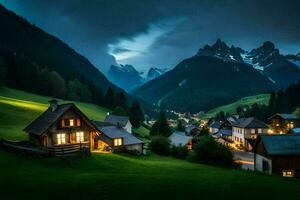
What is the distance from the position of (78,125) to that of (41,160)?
14296 mm

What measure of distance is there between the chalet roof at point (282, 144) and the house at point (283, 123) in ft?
221

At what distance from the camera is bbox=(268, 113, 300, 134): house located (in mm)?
115438

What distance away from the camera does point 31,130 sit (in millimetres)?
51062

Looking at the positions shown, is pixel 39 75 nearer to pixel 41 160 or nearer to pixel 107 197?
pixel 41 160

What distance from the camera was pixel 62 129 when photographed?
2002 inches

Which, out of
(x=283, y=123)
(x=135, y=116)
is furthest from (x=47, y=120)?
(x=283, y=123)

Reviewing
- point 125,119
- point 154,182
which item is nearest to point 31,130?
point 154,182

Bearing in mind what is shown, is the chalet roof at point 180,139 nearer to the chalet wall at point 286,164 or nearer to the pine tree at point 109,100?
the chalet wall at point 286,164

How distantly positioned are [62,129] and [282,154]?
36.5m

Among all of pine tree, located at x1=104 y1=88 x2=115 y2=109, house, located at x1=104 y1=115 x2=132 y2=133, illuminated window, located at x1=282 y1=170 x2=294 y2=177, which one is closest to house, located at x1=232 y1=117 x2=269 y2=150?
house, located at x1=104 y1=115 x2=132 y2=133

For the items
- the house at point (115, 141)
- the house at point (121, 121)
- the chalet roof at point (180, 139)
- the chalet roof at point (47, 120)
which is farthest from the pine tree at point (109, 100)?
the chalet roof at point (47, 120)

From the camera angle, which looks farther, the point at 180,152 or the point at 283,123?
the point at 283,123

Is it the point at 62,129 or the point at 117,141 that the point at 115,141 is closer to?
the point at 117,141

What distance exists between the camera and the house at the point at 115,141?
205 ft
